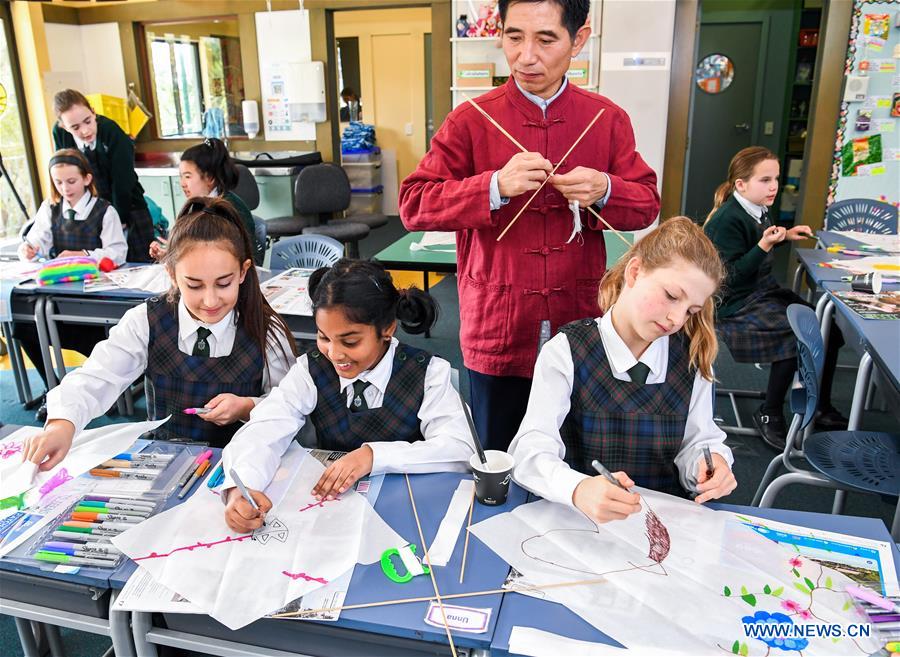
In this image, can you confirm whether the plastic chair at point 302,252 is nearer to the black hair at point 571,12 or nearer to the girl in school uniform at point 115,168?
the girl in school uniform at point 115,168

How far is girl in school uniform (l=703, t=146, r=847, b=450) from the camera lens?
287cm

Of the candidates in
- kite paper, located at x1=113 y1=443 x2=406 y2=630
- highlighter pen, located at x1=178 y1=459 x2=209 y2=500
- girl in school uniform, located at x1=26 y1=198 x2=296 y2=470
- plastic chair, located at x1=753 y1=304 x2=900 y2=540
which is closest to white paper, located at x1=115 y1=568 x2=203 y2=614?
kite paper, located at x1=113 y1=443 x2=406 y2=630

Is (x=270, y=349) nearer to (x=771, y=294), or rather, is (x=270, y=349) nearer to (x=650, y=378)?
(x=650, y=378)

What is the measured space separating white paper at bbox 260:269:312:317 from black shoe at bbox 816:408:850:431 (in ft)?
7.66

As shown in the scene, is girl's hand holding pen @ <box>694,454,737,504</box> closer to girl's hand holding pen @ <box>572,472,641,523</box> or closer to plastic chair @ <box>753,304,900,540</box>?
girl's hand holding pen @ <box>572,472,641,523</box>

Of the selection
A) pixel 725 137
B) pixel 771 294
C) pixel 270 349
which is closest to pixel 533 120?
pixel 270 349

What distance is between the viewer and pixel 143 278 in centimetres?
294

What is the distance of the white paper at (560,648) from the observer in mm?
897

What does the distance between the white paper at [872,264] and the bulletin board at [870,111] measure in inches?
79.7

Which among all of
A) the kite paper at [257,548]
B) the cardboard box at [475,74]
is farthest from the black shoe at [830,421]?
the cardboard box at [475,74]

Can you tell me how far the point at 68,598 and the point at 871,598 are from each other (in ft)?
4.21

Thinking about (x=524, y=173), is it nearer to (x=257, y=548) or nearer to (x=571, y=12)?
(x=571, y=12)

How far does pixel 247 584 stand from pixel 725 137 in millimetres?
7381

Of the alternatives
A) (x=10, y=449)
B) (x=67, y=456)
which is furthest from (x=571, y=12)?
(x=10, y=449)
